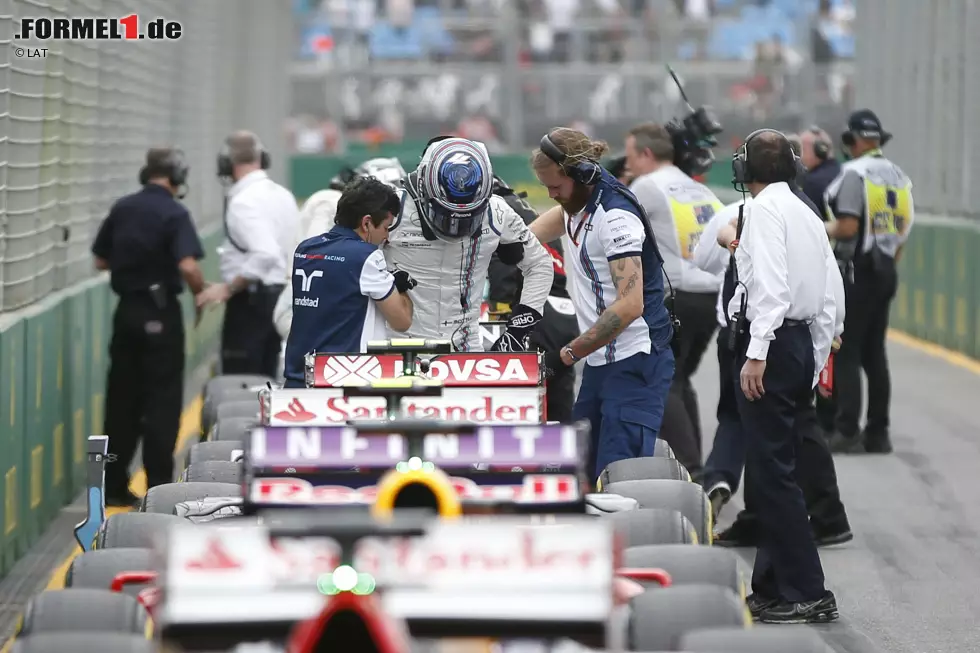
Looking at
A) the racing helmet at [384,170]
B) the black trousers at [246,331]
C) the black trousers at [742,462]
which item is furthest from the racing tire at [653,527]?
the black trousers at [246,331]

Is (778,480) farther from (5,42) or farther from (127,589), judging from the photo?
(5,42)

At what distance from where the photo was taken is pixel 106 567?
550 cm

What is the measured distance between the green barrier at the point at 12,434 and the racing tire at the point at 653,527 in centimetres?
393

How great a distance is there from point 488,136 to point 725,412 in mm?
27303

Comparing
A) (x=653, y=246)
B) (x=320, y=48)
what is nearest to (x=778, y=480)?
(x=653, y=246)

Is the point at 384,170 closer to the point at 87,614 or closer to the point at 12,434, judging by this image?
the point at 12,434

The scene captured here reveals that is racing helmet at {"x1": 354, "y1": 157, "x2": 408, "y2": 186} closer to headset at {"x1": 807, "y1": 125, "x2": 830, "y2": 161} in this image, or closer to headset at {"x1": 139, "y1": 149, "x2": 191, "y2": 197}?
headset at {"x1": 139, "y1": 149, "x2": 191, "y2": 197}

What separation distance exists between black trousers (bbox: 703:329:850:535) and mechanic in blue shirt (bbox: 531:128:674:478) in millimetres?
1212

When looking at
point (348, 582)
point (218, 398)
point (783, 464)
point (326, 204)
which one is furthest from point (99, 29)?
point (348, 582)

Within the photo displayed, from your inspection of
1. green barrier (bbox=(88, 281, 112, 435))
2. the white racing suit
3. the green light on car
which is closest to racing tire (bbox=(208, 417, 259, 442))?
the white racing suit

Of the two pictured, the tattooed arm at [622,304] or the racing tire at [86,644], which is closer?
the racing tire at [86,644]

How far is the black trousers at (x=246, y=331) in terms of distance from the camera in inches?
477

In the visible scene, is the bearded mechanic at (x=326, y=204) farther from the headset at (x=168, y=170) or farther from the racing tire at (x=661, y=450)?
the racing tire at (x=661, y=450)

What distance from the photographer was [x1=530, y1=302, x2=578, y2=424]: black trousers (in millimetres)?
9547
